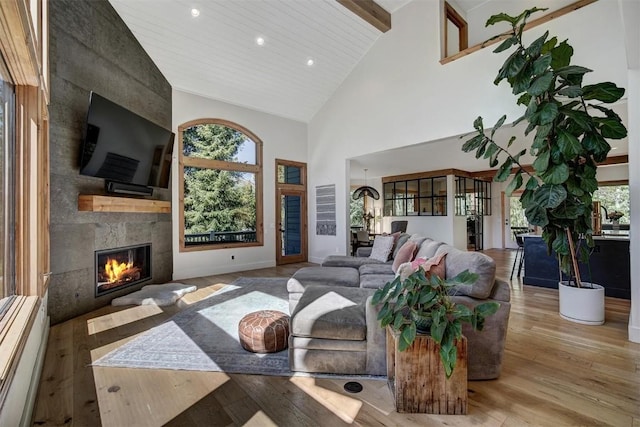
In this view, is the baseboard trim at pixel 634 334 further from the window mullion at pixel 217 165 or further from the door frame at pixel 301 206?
the window mullion at pixel 217 165

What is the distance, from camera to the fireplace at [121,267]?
425 cm

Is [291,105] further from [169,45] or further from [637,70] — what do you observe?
[637,70]

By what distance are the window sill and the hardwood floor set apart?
598mm

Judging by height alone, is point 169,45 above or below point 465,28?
below

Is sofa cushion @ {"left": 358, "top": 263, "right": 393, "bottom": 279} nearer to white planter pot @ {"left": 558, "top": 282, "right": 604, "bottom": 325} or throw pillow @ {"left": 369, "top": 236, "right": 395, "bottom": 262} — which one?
throw pillow @ {"left": 369, "top": 236, "right": 395, "bottom": 262}

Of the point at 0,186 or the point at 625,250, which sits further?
the point at 625,250

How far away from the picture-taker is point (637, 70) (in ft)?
9.55

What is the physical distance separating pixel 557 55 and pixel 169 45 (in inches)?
220

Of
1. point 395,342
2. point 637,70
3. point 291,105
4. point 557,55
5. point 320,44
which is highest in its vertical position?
point 320,44

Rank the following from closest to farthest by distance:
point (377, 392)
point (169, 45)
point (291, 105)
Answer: point (377, 392), point (169, 45), point (291, 105)

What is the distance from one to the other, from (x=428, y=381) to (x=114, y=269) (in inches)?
183

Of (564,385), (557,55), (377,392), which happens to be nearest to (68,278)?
(377,392)

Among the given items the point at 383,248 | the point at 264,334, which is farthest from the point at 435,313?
the point at 383,248

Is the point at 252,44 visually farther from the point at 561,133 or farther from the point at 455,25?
the point at 561,133
